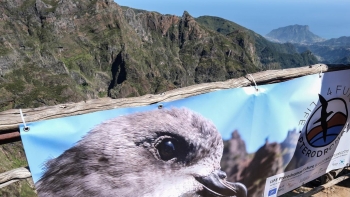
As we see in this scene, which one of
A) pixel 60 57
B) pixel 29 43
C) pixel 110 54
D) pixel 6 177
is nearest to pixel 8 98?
pixel 29 43

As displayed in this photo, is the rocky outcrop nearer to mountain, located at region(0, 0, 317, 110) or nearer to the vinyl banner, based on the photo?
the vinyl banner

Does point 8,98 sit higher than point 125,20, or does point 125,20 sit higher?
point 125,20

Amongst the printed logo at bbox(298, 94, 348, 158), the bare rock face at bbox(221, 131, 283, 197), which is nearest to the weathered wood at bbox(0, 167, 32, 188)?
the bare rock face at bbox(221, 131, 283, 197)

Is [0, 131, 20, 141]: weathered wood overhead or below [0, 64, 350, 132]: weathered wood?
below

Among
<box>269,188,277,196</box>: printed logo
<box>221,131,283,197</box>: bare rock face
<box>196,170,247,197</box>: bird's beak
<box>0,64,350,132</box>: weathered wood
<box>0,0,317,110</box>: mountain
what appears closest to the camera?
<box>0,64,350,132</box>: weathered wood

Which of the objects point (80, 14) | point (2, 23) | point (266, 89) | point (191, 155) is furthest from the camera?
point (80, 14)

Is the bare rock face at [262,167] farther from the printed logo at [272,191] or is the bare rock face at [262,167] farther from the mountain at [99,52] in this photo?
the mountain at [99,52]

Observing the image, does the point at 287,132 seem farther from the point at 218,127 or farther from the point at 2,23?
the point at 2,23

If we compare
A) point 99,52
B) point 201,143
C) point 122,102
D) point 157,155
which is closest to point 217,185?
point 201,143
